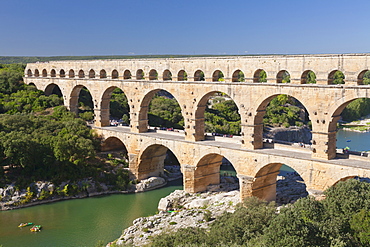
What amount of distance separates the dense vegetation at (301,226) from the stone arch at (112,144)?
15732mm

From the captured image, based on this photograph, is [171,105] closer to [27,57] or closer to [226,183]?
[226,183]

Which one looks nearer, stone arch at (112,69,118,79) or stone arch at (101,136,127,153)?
stone arch at (112,69,118,79)

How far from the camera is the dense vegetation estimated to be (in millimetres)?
14055

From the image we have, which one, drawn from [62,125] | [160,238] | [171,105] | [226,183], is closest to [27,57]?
[171,105]

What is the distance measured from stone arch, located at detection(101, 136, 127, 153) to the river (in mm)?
5475

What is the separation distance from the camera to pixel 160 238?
16422 millimetres

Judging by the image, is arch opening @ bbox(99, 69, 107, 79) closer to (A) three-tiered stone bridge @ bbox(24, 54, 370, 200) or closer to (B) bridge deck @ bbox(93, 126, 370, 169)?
(A) three-tiered stone bridge @ bbox(24, 54, 370, 200)

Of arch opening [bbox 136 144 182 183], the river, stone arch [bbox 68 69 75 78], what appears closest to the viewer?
the river

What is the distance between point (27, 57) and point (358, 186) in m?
136

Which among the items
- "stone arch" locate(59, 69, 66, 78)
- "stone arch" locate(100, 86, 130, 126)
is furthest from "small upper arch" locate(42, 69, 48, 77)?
"stone arch" locate(100, 86, 130, 126)

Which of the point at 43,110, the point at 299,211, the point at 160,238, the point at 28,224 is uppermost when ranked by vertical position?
the point at 43,110

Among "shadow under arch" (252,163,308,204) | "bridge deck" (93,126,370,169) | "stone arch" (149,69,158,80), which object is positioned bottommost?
"shadow under arch" (252,163,308,204)

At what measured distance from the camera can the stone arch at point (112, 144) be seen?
32547mm

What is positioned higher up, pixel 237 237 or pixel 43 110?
pixel 43 110
